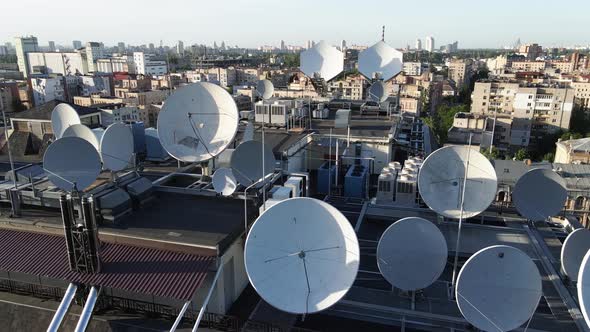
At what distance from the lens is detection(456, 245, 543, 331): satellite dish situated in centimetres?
1191

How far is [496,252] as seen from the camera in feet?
38.8

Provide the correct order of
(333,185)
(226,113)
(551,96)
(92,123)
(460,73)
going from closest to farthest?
(226,113), (333,185), (92,123), (551,96), (460,73)

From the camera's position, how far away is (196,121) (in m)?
19.0

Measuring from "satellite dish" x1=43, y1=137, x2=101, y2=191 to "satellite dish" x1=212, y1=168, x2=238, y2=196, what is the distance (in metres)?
5.06

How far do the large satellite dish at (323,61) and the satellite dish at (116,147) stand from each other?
26.7 m

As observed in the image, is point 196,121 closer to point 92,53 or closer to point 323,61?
point 323,61

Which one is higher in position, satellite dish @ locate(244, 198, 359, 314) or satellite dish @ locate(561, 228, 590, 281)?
satellite dish @ locate(244, 198, 359, 314)

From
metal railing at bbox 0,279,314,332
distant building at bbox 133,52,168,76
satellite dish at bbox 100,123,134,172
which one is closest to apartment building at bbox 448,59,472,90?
distant building at bbox 133,52,168,76

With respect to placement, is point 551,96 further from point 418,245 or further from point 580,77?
point 418,245

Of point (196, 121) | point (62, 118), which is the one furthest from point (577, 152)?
point (62, 118)

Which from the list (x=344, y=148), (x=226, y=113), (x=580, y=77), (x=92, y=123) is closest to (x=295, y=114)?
(x=344, y=148)

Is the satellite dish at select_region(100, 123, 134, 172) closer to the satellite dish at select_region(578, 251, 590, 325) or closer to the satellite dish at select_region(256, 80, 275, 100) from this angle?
the satellite dish at select_region(578, 251, 590, 325)

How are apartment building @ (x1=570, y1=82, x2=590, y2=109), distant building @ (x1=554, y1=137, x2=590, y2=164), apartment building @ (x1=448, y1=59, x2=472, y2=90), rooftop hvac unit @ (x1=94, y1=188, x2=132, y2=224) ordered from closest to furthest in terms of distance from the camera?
rooftop hvac unit @ (x1=94, y1=188, x2=132, y2=224), distant building @ (x1=554, y1=137, x2=590, y2=164), apartment building @ (x1=570, y1=82, x2=590, y2=109), apartment building @ (x1=448, y1=59, x2=472, y2=90)

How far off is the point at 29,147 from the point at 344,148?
23960mm
